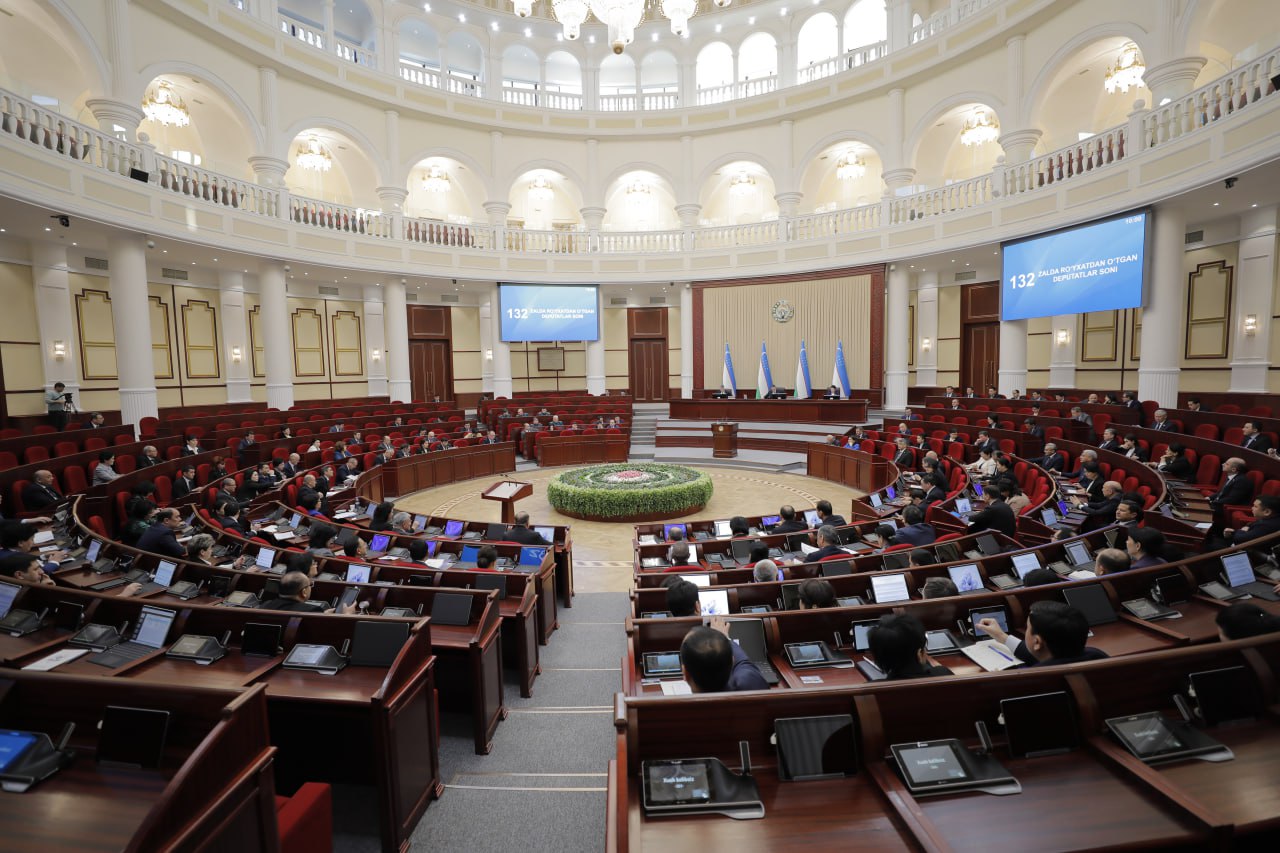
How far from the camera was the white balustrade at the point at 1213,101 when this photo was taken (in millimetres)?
7742

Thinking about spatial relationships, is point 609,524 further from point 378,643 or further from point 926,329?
point 926,329

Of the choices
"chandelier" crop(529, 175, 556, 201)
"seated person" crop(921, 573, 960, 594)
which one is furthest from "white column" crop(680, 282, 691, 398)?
"seated person" crop(921, 573, 960, 594)

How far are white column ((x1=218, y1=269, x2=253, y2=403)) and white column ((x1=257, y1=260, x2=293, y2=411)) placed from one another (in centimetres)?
168

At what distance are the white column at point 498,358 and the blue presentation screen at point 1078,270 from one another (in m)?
12.6

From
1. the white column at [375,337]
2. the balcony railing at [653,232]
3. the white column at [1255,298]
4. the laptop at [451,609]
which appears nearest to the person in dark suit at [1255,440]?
the balcony railing at [653,232]

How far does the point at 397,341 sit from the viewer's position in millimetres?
16016

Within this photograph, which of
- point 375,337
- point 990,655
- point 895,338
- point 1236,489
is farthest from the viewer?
point 375,337

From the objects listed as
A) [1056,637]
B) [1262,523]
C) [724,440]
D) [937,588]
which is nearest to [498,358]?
[724,440]

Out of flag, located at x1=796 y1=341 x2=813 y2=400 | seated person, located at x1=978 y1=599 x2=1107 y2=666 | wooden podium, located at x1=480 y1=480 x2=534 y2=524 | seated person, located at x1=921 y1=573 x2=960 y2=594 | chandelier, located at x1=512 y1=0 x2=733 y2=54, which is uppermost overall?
chandelier, located at x1=512 y1=0 x2=733 y2=54

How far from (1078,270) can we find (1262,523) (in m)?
8.33

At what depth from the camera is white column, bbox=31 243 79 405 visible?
36.9 feet

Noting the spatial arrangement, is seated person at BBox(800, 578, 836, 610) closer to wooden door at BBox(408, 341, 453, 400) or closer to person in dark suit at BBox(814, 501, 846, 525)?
person in dark suit at BBox(814, 501, 846, 525)

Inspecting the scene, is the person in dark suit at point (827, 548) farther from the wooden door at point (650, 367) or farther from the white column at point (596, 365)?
the wooden door at point (650, 367)

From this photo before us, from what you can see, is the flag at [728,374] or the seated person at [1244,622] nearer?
the seated person at [1244,622]
